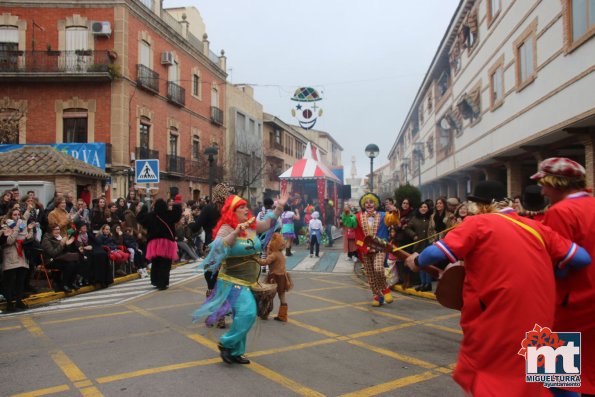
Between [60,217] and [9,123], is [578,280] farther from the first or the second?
[9,123]

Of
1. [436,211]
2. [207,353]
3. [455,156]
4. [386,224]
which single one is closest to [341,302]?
[386,224]

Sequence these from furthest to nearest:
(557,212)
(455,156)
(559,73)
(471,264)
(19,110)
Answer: (455,156) < (19,110) < (559,73) < (557,212) < (471,264)

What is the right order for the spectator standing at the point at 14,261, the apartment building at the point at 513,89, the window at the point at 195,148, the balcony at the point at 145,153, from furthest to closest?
the window at the point at 195,148, the balcony at the point at 145,153, the apartment building at the point at 513,89, the spectator standing at the point at 14,261

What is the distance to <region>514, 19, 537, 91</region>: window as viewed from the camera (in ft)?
44.5

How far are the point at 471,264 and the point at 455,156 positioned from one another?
76.0ft

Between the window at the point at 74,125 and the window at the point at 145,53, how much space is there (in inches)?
176

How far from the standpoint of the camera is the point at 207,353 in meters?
5.61

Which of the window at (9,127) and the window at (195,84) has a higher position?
the window at (195,84)

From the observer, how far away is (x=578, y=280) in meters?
3.11

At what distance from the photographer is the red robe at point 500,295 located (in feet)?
9.03

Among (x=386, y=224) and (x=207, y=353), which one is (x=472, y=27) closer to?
(x=386, y=224)

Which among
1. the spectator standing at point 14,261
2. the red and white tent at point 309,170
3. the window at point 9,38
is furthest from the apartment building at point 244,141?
the spectator standing at point 14,261

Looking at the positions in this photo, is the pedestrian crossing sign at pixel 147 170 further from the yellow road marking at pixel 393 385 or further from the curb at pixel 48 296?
the yellow road marking at pixel 393 385

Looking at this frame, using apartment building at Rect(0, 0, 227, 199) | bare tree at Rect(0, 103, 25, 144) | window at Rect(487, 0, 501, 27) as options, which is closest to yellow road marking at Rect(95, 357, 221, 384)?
window at Rect(487, 0, 501, 27)
